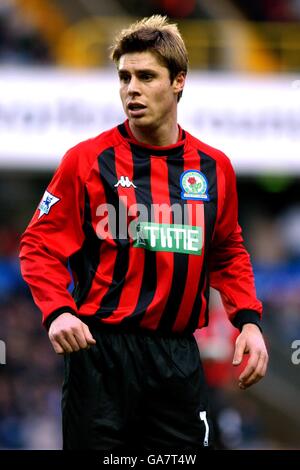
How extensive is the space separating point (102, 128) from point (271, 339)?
107 inches

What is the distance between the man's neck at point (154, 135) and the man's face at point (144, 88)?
0.03 m

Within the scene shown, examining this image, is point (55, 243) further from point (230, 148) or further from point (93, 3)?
point (93, 3)

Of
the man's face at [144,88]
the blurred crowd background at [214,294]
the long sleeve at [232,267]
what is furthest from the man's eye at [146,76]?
the blurred crowd background at [214,294]

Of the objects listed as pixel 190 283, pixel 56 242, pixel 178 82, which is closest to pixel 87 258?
pixel 56 242

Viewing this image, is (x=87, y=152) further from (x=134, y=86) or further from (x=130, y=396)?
(x=130, y=396)

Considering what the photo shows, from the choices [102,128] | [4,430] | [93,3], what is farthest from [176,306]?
[93,3]

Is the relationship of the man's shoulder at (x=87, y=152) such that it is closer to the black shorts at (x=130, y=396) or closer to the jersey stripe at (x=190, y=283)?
the jersey stripe at (x=190, y=283)

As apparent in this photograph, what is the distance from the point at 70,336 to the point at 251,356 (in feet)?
2.15

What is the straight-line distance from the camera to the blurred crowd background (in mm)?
10734

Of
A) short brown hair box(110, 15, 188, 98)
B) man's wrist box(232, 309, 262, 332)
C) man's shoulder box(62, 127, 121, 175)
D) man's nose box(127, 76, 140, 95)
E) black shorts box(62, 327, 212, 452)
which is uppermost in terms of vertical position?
short brown hair box(110, 15, 188, 98)

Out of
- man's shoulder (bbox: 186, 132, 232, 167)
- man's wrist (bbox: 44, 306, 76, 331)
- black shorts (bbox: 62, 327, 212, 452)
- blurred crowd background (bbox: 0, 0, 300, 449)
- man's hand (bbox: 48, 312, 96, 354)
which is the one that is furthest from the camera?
blurred crowd background (bbox: 0, 0, 300, 449)

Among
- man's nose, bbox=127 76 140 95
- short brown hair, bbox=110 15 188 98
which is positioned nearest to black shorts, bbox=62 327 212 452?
man's nose, bbox=127 76 140 95

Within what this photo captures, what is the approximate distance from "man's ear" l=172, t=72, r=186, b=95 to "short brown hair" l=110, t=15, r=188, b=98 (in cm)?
1

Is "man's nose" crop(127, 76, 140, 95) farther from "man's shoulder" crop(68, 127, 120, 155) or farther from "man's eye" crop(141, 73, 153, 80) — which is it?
"man's shoulder" crop(68, 127, 120, 155)
